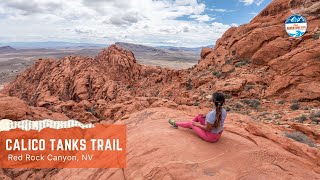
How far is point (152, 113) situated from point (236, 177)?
17.3 feet

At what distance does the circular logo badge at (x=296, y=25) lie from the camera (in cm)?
1868

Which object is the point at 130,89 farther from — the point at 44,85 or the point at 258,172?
the point at 258,172

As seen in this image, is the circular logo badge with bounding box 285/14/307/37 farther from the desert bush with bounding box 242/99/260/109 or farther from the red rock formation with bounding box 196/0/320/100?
the desert bush with bounding box 242/99/260/109

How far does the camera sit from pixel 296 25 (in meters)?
19.8

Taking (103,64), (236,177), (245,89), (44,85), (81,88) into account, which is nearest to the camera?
(236,177)

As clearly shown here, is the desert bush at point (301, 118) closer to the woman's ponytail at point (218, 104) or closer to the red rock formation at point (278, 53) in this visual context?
the red rock formation at point (278, 53)

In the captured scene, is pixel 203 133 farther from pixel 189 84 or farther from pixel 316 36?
pixel 189 84

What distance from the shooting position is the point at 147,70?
31641 mm

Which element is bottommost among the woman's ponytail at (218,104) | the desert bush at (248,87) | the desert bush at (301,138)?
the desert bush at (301,138)

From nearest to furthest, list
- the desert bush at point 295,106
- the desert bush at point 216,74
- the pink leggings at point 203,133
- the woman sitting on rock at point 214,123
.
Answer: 1. the woman sitting on rock at point 214,123
2. the pink leggings at point 203,133
3. the desert bush at point 295,106
4. the desert bush at point 216,74

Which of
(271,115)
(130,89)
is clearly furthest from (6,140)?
(130,89)

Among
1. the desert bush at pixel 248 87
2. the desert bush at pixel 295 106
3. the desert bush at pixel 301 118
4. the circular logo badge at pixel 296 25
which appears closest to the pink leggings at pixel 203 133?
the desert bush at pixel 301 118

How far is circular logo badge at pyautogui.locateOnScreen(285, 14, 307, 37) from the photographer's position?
61.3ft

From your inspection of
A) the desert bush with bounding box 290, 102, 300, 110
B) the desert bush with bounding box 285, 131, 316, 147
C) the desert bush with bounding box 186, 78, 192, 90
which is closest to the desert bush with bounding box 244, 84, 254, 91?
the desert bush with bounding box 290, 102, 300, 110
